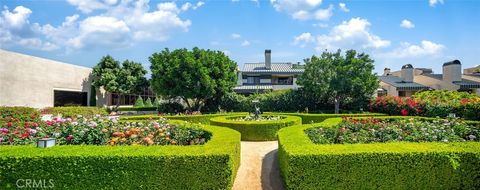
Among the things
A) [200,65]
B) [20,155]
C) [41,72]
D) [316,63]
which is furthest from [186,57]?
[20,155]

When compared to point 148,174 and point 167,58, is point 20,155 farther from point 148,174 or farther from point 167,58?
point 167,58

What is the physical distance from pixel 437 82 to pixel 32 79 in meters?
40.8

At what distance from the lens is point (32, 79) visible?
A: 21.8 meters

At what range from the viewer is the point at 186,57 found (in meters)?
21.4

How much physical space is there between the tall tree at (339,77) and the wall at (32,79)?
66.4ft

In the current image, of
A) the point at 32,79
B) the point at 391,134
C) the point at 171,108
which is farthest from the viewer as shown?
the point at 171,108

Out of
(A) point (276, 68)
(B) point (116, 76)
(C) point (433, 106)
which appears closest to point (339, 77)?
(C) point (433, 106)

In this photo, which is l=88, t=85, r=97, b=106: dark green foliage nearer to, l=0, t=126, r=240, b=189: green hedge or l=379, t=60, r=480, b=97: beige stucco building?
l=0, t=126, r=240, b=189: green hedge

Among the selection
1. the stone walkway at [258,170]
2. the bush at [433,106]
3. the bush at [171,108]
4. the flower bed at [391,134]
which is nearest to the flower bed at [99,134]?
the stone walkway at [258,170]

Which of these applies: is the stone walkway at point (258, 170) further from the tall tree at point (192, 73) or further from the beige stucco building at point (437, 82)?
the beige stucco building at point (437, 82)

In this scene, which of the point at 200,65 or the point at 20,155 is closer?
the point at 20,155

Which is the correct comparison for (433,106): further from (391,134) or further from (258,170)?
(258,170)

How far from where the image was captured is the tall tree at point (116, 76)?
28.0 metres

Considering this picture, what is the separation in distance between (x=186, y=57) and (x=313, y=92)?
10.0 metres
